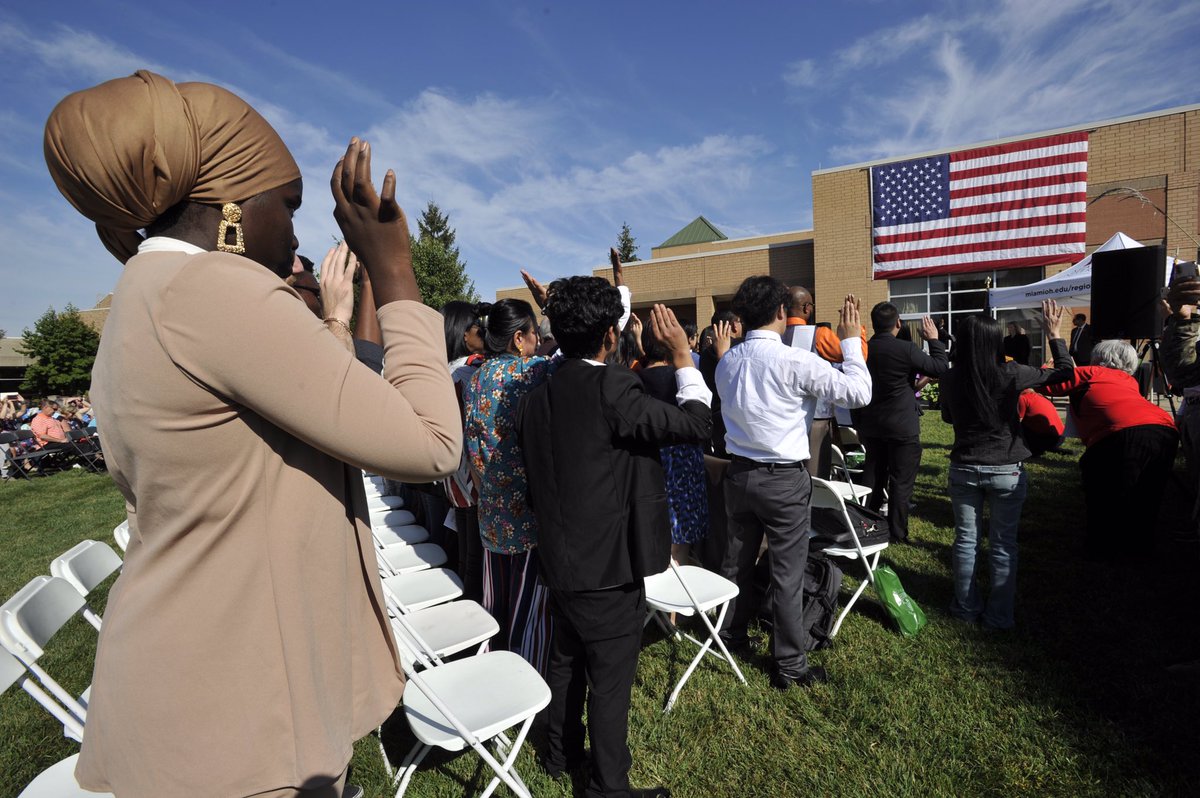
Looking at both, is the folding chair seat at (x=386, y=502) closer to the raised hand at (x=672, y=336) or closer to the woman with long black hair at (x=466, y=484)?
the woman with long black hair at (x=466, y=484)

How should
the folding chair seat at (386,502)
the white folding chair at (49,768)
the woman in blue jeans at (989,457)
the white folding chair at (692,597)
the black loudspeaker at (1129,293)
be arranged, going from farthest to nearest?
the folding chair seat at (386,502) < the black loudspeaker at (1129,293) < the woman in blue jeans at (989,457) < the white folding chair at (692,597) < the white folding chair at (49,768)

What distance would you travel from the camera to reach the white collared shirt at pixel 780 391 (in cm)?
332

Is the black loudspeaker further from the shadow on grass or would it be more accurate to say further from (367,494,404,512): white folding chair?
(367,494,404,512): white folding chair

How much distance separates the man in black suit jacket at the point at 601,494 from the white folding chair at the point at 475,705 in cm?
27

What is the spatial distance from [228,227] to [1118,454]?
20.5 feet

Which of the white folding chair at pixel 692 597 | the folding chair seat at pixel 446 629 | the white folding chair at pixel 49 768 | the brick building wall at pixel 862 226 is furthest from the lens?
the brick building wall at pixel 862 226

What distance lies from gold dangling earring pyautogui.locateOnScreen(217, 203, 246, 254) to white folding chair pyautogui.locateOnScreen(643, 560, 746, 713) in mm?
2518

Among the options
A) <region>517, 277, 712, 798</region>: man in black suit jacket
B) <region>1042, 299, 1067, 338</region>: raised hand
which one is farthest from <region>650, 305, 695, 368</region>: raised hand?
<region>1042, 299, 1067, 338</region>: raised hand

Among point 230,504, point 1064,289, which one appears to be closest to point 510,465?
point 230,504

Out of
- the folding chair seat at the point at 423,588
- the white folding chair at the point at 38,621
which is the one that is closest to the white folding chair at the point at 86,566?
the white folding chair at the point at 38,621

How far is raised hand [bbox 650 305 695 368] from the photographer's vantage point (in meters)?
2.58

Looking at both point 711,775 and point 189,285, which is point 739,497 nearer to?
point 711,775

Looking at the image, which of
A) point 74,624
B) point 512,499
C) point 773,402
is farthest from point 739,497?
point 74,624

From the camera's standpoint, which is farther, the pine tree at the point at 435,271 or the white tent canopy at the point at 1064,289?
the pine tree at the point at 435,271
